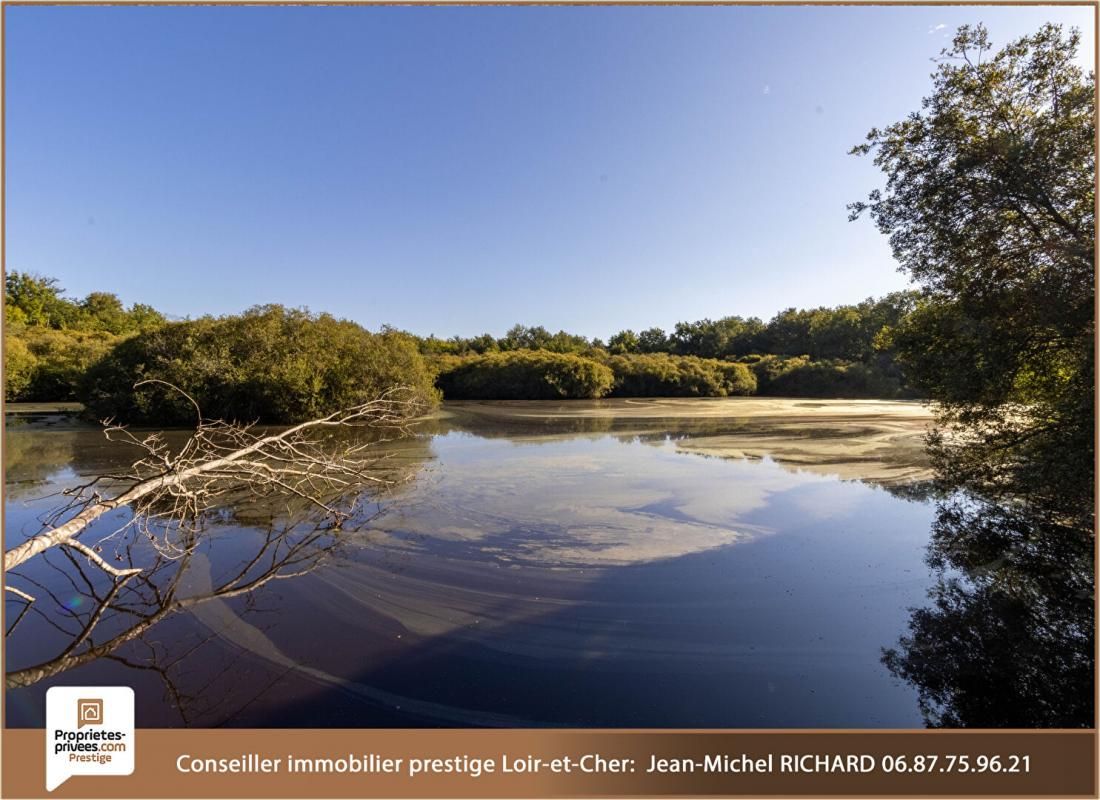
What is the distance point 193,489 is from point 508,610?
3.64 meters

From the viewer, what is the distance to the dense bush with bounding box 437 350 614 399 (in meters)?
29.1

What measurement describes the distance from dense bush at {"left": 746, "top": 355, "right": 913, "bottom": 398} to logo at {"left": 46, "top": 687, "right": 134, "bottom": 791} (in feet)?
121

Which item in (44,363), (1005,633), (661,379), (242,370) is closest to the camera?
(1005,633)

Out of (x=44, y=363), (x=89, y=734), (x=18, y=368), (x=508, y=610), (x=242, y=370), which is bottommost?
(x=508, y=610)

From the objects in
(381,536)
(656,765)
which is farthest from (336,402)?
(656,765)

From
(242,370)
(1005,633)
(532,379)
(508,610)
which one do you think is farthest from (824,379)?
(508,610)

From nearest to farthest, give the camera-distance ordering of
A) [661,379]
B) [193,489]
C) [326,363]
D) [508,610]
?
1. [508,610]
2. [193,489]
3. [326,363]
4. [661,379]

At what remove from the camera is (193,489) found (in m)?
5.13

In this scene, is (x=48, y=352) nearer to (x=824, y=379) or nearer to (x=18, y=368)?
(x=18, y=368)

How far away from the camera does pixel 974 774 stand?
217cm

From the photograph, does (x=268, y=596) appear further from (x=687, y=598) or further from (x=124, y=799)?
(x=687, y=598)

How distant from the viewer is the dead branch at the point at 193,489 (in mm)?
3125

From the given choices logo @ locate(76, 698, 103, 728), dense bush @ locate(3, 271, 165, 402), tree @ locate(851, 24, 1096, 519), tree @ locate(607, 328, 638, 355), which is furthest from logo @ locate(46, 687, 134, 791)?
tree @ locate(607, 328, 638, 355)

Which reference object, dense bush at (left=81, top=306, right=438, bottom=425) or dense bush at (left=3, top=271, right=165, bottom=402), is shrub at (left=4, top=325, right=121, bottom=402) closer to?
dense bush at (left=3, top=271, right=165, bottom=402)
